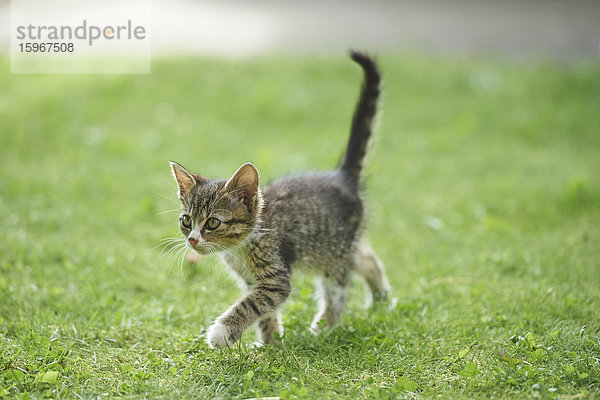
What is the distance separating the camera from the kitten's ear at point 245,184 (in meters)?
3.77

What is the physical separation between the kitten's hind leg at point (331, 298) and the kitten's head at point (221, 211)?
0.90 metres

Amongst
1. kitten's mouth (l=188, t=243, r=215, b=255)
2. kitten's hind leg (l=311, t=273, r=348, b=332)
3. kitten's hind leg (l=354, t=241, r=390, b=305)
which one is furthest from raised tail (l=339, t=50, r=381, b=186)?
kitten's mouth (l=188, t=243, r=215, b=255)

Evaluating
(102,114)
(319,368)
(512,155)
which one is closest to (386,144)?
(512,155)

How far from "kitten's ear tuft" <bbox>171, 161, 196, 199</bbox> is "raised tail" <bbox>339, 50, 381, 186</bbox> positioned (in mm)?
1364

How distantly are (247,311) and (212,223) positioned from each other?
0.57 meters

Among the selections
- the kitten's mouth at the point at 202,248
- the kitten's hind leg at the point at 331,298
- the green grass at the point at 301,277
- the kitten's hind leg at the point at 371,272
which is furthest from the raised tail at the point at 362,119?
the kitten's mouth at the point at 202,248

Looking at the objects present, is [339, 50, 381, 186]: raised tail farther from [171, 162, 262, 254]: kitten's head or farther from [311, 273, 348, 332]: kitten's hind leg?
[171, 162, 262, 254]: kitten's head

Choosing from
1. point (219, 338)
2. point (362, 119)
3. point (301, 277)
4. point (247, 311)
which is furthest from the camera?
point (301, 277)

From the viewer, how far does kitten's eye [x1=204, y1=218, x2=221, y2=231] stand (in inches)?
150

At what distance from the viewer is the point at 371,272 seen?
4789mm

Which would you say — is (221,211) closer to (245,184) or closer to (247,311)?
(245,184)

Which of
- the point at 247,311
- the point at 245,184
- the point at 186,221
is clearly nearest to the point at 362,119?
the point at 245,184

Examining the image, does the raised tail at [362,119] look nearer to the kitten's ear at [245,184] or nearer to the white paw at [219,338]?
the kitten's ear at [245,184]

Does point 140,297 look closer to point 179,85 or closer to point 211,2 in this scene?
point 179,85
